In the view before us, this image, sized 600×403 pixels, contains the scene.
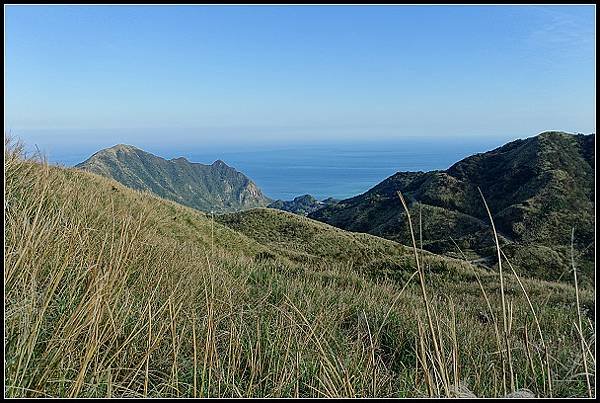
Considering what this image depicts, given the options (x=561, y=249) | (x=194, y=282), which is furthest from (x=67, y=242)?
(x=561, y=249)

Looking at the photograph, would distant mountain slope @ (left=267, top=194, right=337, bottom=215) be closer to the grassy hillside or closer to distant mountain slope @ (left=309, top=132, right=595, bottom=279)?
distant mountain slope @ (left=309, top=132, right=595, bottom=279)

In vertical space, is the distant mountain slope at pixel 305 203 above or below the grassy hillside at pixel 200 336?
below

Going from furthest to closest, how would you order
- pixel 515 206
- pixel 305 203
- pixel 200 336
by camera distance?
pixel 305 203 → pixel 515 206 → pixel 200 336

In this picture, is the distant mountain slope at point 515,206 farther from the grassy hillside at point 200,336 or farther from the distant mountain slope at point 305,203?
the distant mountain slope at point 305,203

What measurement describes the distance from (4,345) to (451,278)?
1476 cm

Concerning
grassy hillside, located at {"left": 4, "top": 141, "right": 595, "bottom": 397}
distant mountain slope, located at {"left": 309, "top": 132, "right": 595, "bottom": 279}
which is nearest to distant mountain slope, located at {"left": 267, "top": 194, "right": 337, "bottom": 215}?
distant mountain slope, located at {"left": 309, "top": 132, "right": 595, "bottom": 279}

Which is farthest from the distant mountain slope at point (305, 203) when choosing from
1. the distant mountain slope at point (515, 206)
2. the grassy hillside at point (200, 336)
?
the grassy hillside at point (200, 336)

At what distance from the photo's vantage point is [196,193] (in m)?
182

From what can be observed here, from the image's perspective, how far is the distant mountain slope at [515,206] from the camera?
4166cm

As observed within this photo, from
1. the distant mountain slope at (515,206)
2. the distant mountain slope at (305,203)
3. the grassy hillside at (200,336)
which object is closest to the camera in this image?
the grassy hillside at (200,336)

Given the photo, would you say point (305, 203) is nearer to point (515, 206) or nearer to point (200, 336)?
point (515, 206)

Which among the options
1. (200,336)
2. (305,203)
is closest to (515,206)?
(200,336)

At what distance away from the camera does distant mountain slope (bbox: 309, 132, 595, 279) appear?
137 feet

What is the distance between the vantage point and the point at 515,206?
176 feet
